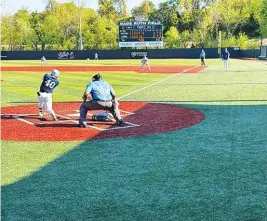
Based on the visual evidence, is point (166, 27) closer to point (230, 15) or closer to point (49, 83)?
point (230, 15)

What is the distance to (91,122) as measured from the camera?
12.0m

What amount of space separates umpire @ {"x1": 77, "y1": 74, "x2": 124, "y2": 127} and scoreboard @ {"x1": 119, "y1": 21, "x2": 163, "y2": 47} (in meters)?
47.1

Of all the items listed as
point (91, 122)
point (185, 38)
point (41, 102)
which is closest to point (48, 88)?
point (41, 102)

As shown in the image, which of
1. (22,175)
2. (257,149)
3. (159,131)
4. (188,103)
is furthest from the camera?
(188,103)

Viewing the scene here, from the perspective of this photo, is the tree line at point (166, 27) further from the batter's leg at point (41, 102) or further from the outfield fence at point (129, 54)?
the batter's leg at point (41, 102)

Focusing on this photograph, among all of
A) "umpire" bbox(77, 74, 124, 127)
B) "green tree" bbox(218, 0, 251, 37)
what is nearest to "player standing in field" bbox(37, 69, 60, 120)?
"umpire" bbox(77, 74, 124, 127)

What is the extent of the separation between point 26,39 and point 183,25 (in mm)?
33262

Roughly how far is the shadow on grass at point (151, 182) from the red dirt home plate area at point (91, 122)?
0.90m

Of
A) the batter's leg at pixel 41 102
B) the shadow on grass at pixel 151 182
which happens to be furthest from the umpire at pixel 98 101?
the shadow on grass at pixel 151 182

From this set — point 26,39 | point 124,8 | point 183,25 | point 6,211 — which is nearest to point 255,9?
point 183,25

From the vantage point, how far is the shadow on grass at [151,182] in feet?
18.2

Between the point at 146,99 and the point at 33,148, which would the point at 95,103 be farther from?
the point at 146,99

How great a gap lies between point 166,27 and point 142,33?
39964 millimetres

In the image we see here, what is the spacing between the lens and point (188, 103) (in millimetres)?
16062
